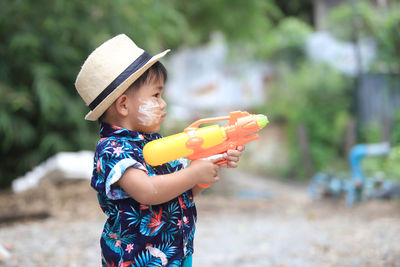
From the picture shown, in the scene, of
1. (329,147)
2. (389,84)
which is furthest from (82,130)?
(329,147)

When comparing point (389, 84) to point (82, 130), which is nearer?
point (82, 130)

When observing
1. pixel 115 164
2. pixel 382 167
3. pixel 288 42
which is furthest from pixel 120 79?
pixel 288 42

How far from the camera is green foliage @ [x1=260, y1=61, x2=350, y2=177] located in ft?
45.0

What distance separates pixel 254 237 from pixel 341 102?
10.3 m

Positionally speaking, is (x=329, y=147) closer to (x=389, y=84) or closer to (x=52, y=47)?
(x=389, y=84)

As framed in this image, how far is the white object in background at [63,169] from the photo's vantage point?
22.8 ft

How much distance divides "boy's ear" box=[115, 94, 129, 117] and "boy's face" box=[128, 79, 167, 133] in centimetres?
2

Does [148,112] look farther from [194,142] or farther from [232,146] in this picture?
[232,146]

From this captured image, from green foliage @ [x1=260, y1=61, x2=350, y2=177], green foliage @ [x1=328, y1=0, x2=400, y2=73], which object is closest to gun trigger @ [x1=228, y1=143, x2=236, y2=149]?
green foliage @ [x1=328, y1=0, x2=400, y2=73]

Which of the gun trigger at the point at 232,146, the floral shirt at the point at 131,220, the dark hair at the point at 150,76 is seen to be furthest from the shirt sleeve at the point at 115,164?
the gun trigger at the point at 232,146

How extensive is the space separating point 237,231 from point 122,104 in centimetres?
374

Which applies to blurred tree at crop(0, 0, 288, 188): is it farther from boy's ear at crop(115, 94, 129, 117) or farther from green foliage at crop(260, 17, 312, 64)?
green foliage at crop(260, 17, 312, 64)

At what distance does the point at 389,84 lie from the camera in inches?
416

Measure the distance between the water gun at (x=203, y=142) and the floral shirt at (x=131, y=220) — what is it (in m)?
0.07
